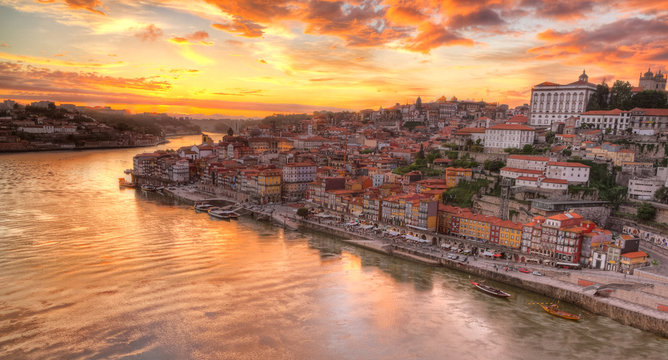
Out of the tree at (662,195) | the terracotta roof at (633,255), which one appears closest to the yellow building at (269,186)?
the terracotta roof at (633,255)

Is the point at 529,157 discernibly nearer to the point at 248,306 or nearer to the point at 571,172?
the point at 571,172

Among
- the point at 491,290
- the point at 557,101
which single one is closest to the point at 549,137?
the point at 557,101

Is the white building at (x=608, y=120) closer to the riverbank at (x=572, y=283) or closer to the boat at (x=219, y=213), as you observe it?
the riverbank at (x=572, y=283)

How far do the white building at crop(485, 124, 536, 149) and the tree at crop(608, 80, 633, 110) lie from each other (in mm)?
5982

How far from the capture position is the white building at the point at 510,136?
22531mm

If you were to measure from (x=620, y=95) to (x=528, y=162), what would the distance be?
10.6m

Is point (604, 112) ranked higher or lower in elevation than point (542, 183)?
higher

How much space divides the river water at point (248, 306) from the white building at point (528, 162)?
8865 mm

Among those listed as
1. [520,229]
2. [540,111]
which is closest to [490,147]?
[540,111]

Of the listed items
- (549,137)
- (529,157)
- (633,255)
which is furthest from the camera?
(549,137)

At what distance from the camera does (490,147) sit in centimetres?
2375

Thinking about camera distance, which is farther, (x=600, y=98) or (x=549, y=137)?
(x=600, y=98)

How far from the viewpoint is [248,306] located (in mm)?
10461

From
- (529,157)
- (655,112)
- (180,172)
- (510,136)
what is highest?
(655,112)
